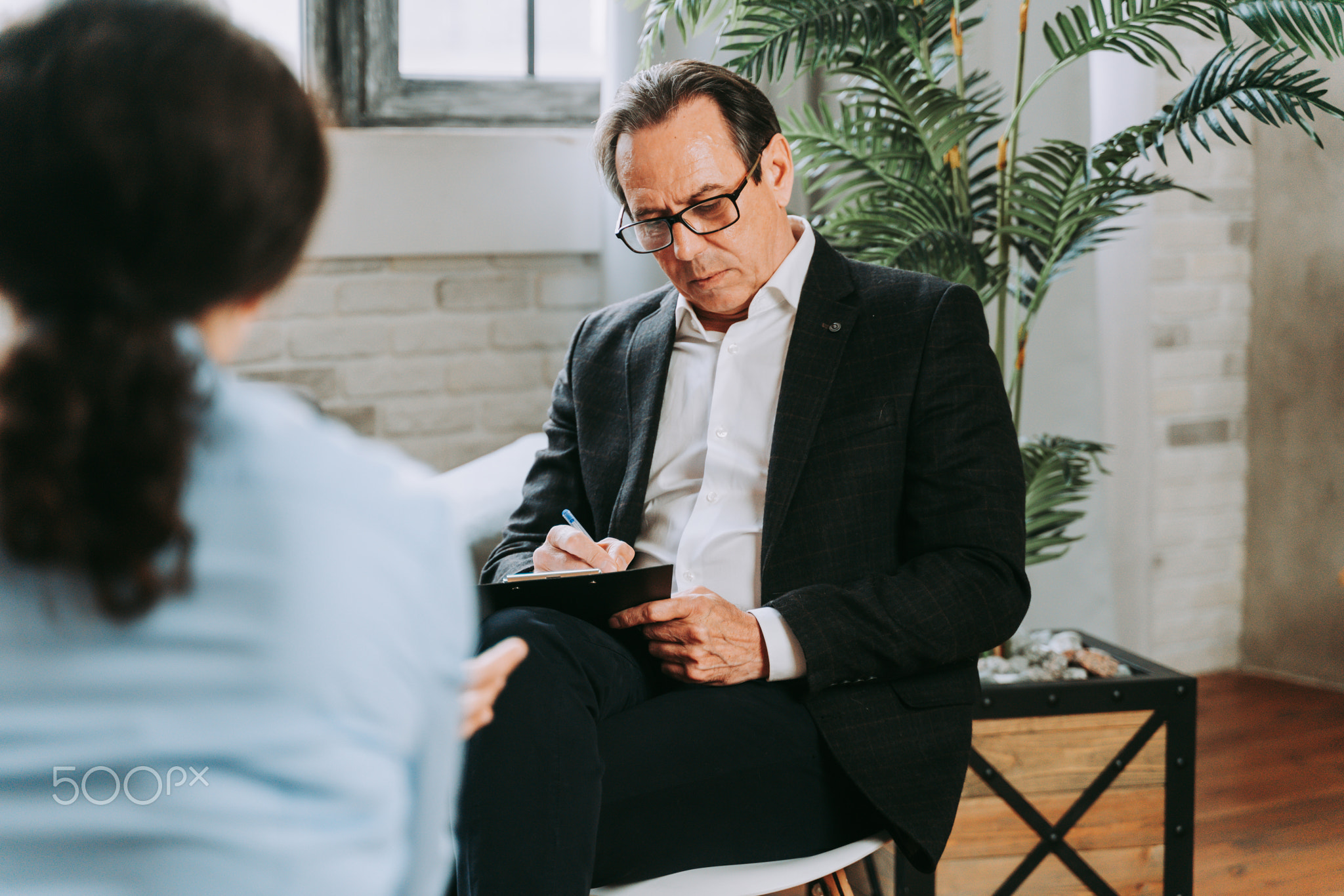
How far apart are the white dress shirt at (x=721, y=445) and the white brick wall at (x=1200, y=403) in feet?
4.99

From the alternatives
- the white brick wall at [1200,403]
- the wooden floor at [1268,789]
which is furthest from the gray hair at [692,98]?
the white brick wall at [1200,403]

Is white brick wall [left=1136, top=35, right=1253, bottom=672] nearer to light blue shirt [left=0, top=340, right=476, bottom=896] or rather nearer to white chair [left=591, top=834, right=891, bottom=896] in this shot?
white chair [left=591, top=834, right=891, bottom=896]

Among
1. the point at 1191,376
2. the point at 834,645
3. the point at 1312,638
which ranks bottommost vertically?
the point at 1312,638

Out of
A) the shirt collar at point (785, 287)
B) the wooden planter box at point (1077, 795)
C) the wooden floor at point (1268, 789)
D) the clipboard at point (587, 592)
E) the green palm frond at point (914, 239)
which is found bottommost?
the wooden floor at point (1268, 789)

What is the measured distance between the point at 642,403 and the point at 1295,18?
39.8 inches

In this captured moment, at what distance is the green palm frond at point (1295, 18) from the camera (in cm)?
152

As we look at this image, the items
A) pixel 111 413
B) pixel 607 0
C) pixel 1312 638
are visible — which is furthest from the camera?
pixel 1312 638

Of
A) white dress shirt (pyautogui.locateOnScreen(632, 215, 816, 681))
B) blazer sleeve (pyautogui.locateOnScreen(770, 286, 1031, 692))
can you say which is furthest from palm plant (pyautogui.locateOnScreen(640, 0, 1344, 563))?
blazer sleeve (pyautogui.locateOnScreen(770, 286, 1031, 692))

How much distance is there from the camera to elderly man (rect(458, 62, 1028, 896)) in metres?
1.21

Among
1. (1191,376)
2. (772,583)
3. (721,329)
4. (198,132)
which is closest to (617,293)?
(721,329)

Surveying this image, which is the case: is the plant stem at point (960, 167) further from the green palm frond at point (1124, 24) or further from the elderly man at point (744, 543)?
the elderly man at point (744, 543)

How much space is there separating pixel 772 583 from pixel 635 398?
13.8 inches

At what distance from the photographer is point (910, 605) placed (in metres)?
1.30

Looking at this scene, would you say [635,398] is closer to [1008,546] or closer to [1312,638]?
[1008,546]
